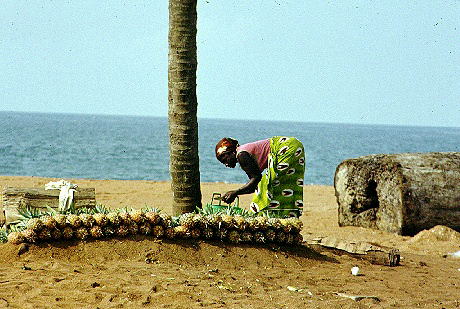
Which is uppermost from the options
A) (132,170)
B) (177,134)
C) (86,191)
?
A: (177,134)

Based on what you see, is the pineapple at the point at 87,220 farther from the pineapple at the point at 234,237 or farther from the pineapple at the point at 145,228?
the pineapple at the point at 234,237

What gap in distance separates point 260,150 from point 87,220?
2179 millimetres

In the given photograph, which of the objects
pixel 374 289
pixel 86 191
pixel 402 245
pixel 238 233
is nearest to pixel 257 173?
pixel 238 233

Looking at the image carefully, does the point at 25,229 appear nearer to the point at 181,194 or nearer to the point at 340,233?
the point at 181,194

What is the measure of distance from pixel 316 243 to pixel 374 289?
2121 millimetres

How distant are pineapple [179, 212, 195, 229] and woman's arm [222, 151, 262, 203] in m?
0.62

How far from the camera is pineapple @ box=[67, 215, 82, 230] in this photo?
6910mm

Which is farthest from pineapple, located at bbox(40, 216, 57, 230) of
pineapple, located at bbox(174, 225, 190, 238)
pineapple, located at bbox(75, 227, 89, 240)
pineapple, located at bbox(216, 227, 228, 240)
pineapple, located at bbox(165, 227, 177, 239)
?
pineapple, located at bbox(216, 227, 228, 240)

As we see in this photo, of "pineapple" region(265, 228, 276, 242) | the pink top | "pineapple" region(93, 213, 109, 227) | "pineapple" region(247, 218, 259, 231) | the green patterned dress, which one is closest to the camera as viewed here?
"pineapple" region(93, 213, 109, 227)

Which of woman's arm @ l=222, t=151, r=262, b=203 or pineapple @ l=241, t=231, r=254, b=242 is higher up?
woman's arm @ l=222, t=151, r=262, b=203

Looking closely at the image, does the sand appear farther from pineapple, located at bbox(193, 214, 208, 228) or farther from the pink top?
the pink top

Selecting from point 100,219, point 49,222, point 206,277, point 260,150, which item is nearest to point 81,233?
point 100,219

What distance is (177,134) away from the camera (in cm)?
764

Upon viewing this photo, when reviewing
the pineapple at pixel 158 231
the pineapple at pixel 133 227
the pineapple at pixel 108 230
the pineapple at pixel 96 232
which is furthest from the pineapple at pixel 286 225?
the pineapple at pixel 96 232
